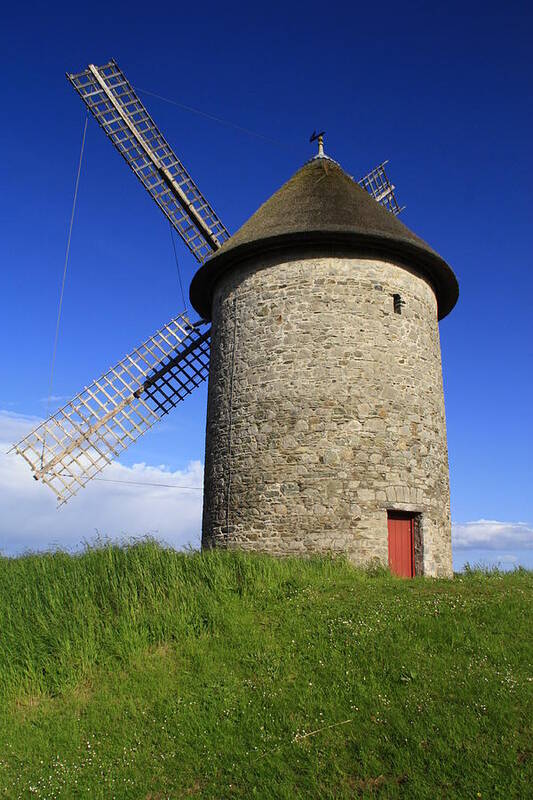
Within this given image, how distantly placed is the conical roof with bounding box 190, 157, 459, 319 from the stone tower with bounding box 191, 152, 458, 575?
41mm

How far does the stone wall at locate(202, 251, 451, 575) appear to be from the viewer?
1098cm

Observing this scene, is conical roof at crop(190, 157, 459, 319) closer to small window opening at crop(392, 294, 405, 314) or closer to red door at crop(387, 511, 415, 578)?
small window opening at crop(392, 294, 405, 314)

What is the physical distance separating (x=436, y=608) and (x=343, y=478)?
3.42m

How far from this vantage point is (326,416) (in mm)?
11281

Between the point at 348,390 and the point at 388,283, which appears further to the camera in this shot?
the point at 388,283

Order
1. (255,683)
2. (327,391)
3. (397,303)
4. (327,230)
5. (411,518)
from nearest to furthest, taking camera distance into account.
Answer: (255,683) < (327,391) < (411,518) < (327,230) < (397,303)

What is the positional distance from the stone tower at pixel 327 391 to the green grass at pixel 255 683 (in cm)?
170

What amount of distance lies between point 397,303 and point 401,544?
4.55 meters

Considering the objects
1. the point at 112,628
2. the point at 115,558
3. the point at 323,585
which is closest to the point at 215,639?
the point at 112,628

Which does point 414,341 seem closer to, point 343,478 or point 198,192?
point 343,478

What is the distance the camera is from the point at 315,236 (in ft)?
38.8

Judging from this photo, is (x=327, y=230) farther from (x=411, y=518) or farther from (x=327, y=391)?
(x=411, y=518)

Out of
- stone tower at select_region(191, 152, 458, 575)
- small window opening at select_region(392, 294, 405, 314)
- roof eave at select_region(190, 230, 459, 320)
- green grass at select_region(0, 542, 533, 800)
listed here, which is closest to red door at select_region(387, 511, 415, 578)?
stone tower at select_region(191, 152, 458, 575)

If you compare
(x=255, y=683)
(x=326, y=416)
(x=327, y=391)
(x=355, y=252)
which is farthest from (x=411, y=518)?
(x=255, y=683)
